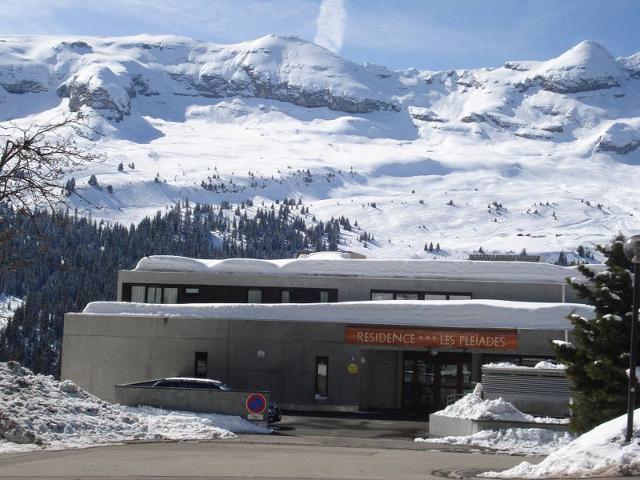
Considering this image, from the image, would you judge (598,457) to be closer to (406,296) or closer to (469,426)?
(469,426)

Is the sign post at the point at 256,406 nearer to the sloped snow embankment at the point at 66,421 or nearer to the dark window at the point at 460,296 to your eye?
the sloped snow embankment at the point at 66,421

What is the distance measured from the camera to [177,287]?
48.6m

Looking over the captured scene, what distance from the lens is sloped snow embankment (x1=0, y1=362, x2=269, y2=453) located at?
20.3 meters

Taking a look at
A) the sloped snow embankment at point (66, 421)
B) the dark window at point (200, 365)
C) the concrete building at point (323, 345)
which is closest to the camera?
the sloped snow embankment at point (66, 421)

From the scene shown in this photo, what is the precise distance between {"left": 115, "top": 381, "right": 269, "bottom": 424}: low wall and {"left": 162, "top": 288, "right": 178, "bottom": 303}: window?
54.3 ft

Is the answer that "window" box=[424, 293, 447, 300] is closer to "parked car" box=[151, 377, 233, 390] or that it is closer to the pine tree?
"parked car" box=[151, 377, 233, 390]

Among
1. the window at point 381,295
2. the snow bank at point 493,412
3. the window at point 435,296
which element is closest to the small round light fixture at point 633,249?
the snow bank at point 493,412

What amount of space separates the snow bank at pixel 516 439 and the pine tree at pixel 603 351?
161 inches

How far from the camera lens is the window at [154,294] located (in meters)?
48.7

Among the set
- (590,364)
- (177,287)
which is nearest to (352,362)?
(177,287)

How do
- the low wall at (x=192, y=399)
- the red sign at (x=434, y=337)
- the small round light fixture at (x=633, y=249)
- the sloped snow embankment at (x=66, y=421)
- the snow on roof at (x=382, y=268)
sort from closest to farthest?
1. the small round light fixture at (x=633, y=249)
2. the sloped snow embankment at (x=66, y=421)
3. the low wall at (x=192, y=399)
4. the red sign at (x=434, y=337)
5. the snow on roof at (x=382, y=268)

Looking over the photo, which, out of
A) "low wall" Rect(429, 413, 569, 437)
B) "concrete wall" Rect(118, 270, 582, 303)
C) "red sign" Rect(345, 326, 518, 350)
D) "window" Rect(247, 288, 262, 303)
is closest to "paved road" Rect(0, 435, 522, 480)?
"low wall" Rect(429, 413, 569, 437)

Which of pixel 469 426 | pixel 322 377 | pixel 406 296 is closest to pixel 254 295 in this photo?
pixel 406 296

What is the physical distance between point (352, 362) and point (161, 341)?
7.96 m
